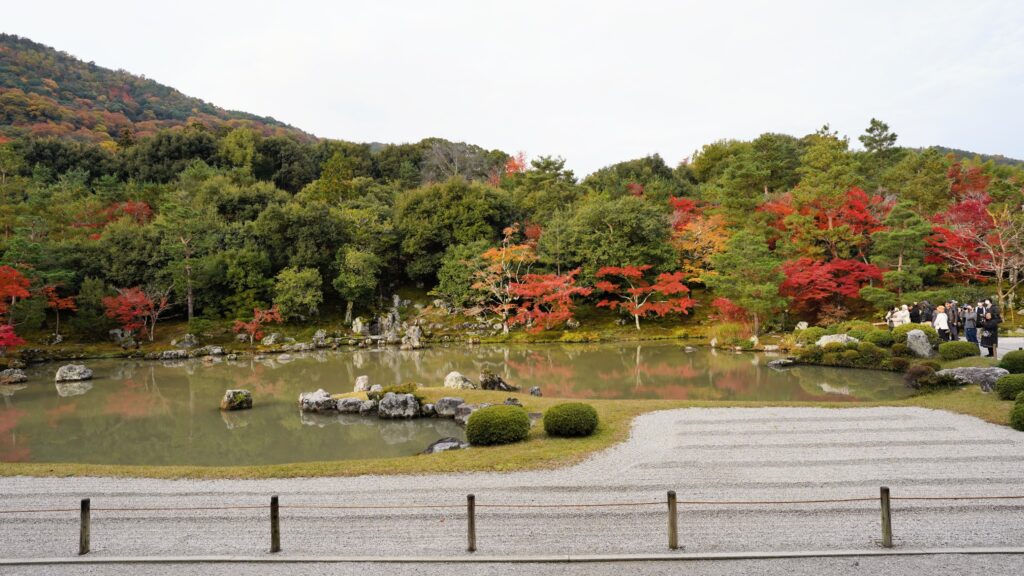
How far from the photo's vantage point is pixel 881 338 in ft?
66.5

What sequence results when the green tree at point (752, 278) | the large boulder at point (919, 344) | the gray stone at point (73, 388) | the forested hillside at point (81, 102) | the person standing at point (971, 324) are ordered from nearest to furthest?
the person standing at point (971, 324) < the large boulder at point (919, 344) < the gray stone at point (73, 388) < the green tree at point (752, 278) < the forested hillside at point (81, 102)

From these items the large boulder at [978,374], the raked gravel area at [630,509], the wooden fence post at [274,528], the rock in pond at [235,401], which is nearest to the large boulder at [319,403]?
the rock in pond at [235,401]

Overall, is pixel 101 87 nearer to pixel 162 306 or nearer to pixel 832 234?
pixel 162 306

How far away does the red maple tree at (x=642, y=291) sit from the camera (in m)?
31.3

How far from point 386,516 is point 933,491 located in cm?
763

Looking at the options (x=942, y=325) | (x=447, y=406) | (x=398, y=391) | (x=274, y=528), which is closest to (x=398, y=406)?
(x=398, y=391)

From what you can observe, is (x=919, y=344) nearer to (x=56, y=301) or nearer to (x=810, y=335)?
(x=810, y=335)

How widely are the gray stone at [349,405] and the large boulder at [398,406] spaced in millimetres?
945

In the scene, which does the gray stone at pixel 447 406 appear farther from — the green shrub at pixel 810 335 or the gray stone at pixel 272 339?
the gray stone at pixel 272 339

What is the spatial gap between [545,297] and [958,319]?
18.1 m

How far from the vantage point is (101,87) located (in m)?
88.4

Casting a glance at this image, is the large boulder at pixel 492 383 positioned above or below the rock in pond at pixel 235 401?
above

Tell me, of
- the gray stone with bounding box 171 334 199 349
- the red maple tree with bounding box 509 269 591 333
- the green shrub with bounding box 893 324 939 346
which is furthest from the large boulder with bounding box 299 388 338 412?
the green shrub with bounding box 893 324 939 346

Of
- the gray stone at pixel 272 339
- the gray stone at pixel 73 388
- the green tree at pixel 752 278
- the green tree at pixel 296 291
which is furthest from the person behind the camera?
the green tree at pixel 296 291
